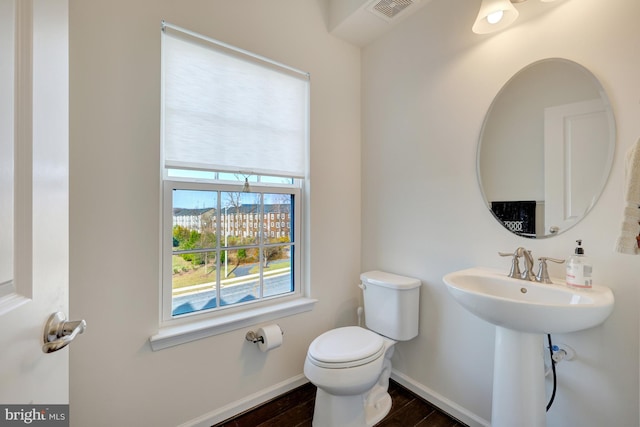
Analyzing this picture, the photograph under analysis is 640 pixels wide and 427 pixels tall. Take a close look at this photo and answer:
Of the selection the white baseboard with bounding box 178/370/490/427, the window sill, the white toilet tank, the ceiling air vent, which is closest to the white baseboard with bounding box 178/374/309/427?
the white baseboard with bounding box 178/370/490/427

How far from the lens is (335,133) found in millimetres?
2010

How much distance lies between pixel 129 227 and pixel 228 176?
1.84ft

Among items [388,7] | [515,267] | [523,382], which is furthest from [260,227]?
[388,7]

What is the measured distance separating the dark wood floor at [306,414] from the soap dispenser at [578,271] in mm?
1027

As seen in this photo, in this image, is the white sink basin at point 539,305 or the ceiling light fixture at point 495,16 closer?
the white sink basin at point 539,305

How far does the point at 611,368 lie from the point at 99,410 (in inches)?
85.4

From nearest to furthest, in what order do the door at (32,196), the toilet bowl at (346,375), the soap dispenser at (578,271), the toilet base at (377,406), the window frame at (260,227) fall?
1. the door at (32,196)
2. the soap dispenser at (578,271)
3. the toilet bowl at (346,375)
4. the window frame at (260,227)
5. the toilet base at (377,406)

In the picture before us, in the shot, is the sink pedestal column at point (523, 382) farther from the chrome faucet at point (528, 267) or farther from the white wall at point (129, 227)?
the white wall at point (129, 227)

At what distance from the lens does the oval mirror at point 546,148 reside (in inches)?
44.9

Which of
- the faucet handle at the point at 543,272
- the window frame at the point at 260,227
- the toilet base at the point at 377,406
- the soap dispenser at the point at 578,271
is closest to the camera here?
the soap dispenser at the point at 578,271

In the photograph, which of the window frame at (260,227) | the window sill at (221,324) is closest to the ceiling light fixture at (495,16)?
the window frame at (260,227)

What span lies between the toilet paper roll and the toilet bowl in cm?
25

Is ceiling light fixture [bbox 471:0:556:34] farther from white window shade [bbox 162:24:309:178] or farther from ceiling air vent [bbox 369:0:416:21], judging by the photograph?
white window shade [bbox 162:24:309:178]

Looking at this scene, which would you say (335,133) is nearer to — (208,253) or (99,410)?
(208,253)
